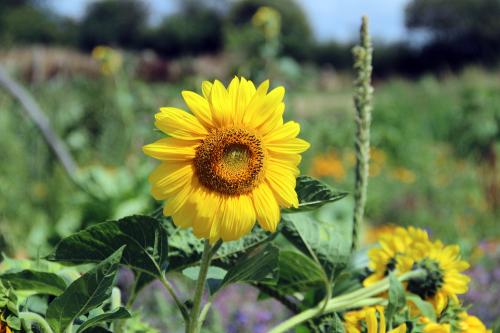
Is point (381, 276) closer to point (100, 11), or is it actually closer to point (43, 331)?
point (43, 331)

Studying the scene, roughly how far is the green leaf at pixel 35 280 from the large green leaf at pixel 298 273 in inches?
9.1

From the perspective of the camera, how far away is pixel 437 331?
61 cm

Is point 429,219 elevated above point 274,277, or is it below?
below

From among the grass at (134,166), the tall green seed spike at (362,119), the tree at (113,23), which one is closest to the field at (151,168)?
the grass at (134,166)

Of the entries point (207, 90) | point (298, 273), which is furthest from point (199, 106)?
point (298, 273)

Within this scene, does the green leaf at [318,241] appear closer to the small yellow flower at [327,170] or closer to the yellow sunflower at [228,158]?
the yellow sunflower at [228,158]

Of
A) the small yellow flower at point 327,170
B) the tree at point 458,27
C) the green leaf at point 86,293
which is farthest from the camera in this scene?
the tree at point 458,27

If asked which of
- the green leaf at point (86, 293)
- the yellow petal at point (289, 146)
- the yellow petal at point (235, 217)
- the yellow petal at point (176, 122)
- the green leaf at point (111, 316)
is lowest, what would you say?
the green leaf at point (111, 316)

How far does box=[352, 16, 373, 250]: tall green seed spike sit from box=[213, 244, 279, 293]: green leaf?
0.18 meters

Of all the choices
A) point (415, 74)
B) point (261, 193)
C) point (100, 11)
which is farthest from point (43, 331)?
point (100, 11)

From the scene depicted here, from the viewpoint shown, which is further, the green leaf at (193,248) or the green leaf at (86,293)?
the green leaf at (193,248)

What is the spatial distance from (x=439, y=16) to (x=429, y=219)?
29.8 meters

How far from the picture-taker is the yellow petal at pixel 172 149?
53cm

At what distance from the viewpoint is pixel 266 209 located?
0.53m
